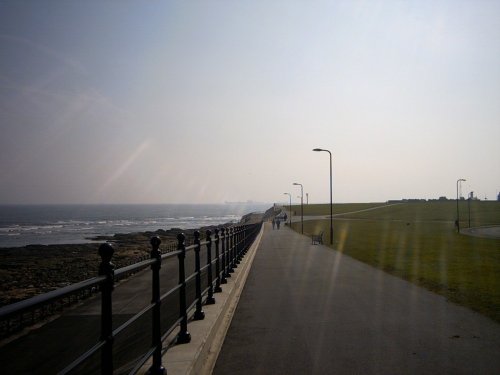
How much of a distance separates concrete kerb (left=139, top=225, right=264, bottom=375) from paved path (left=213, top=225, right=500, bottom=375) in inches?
7.0

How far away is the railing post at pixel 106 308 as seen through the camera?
120 inches

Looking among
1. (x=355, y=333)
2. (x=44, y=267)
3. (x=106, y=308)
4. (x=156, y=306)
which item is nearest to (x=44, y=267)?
(x=44, y=267)

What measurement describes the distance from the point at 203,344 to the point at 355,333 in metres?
2.77

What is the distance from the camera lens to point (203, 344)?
586 centimetres

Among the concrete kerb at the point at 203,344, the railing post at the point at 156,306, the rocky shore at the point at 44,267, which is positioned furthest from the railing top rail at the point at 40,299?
the rocky shore at the point at 44,267

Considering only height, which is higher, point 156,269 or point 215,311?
point 156,269

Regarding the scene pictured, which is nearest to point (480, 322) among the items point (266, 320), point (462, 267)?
point (266, 320)

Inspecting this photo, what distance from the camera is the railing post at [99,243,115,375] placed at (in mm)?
3053

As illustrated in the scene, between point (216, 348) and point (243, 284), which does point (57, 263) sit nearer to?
point (243, 284)

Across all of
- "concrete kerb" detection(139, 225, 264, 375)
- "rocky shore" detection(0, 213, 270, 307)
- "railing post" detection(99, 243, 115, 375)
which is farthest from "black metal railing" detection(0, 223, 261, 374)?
"rocky shore" detection(0, 213, 270, 307)

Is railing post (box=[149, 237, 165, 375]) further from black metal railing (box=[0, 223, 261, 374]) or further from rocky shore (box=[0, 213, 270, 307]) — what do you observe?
rocky shore (box=[0, 213, 270, 307])

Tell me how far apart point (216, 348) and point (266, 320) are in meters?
1.98

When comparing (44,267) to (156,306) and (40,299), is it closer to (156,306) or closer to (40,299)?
(156,306)

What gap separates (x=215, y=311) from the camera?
26.3ft
